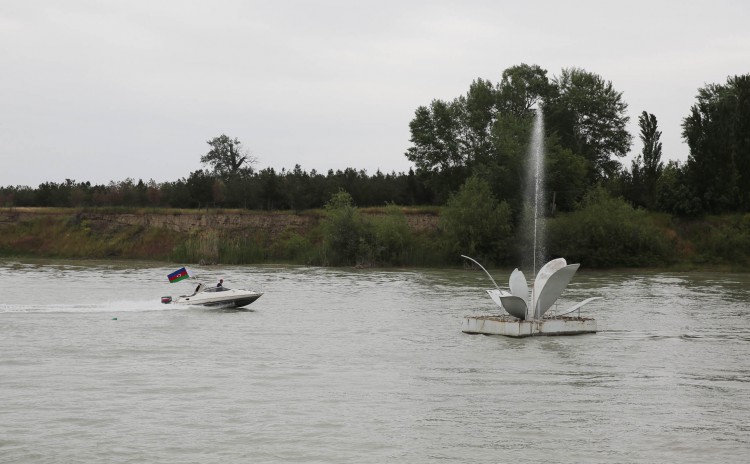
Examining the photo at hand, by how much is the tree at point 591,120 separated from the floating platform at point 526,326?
231ft

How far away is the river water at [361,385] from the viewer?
1984cm

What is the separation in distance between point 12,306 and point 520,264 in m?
49.6

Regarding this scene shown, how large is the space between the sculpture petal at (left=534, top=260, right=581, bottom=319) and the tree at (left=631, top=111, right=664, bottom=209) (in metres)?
57.0

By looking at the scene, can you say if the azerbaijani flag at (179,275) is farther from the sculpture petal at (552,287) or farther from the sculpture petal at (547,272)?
the sculpture petal at (547,272)

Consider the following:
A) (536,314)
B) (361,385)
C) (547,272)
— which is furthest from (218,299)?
(361,385)

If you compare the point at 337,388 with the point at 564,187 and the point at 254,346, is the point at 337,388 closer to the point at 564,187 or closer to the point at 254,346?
the point at 254,346

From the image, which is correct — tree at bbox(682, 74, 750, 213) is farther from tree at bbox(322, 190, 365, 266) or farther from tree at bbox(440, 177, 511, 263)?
tree at bbox(322, 190, 365, 266)

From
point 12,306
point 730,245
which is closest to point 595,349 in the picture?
point 12,306

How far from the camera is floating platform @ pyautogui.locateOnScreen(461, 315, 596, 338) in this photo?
117ft

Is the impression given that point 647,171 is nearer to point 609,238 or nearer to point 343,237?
point 609,238

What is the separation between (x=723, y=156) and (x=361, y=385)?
74197 mm

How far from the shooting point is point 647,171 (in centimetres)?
9450

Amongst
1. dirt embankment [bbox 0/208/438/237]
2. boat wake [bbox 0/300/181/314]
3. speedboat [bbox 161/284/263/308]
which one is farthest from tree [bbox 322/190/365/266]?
boat wake [bbox 0/300/181/314]

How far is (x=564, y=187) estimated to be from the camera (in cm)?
9525
